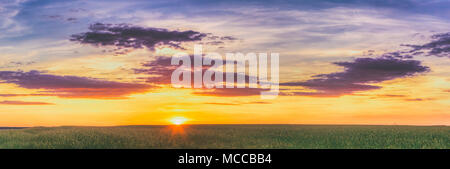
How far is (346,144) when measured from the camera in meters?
31.1
